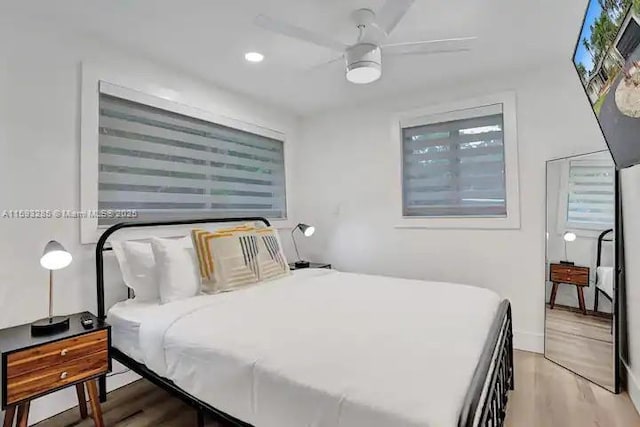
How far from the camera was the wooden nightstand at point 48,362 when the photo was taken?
1730 millimetres

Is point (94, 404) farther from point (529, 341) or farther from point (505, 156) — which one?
point (505, 156)

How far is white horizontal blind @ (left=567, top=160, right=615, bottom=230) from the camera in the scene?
8.86ft

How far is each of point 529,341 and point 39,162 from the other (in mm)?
4009

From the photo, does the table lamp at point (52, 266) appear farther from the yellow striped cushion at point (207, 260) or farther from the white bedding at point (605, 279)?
the white bedding at point (605, 279)

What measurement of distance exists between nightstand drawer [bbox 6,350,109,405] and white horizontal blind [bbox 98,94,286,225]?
1.03 metres

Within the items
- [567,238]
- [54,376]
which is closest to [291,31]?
[54,376]

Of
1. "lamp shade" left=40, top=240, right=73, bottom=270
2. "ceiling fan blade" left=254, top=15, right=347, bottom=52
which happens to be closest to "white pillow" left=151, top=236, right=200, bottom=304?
"lamp shade" left=40, top=240, right=73, bottom=270

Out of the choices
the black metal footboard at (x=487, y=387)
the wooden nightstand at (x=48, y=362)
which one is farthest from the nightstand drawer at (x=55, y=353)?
the black metal footboard at (x=487, y=387)

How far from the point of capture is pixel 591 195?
2.83 meters

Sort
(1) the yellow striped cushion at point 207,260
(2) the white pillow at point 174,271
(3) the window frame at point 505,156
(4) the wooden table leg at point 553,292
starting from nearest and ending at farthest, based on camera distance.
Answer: (2) the white pillow at point 174,271, (1) the yellow striped cushion at point 207,260, (4) the wooden table leg at point 553,292, (3) the window frame at point 505,156

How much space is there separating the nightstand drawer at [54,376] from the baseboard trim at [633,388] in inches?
125

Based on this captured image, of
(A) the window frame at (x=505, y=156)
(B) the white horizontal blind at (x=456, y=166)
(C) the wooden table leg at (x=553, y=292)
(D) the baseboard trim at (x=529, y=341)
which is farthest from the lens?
(B) the white horizontal blind at (x=456, y=166)

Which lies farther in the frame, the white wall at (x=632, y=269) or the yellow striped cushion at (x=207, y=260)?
the yellow striped cushion at (x=207, y=260)

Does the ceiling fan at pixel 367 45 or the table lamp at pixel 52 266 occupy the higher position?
the ceiling fan at pixel 367 45
